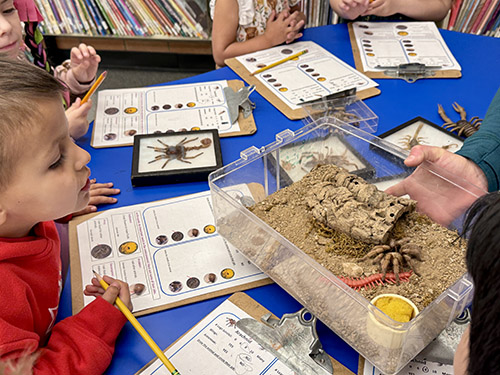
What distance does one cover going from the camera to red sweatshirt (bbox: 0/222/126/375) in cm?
78

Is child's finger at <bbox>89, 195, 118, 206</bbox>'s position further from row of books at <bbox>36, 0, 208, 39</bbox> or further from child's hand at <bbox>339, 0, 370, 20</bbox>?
row of books at <bbox>36, 0, 208, 39</bbox>

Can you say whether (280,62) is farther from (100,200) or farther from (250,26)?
(100,200)

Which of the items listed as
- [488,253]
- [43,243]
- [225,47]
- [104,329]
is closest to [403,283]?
[488,253]

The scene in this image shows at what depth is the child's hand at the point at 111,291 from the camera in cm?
90

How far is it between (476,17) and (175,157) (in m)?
2.10

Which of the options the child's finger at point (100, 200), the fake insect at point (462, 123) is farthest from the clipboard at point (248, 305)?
the fake insect at point (462, 123)

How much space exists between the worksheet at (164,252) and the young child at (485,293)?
565 millimetres

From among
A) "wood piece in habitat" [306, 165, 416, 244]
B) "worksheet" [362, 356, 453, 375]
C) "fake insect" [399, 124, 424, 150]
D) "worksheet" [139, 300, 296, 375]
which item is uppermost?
"wood piece in habitat" [306, 165, 416, 244]

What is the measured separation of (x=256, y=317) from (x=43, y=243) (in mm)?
440

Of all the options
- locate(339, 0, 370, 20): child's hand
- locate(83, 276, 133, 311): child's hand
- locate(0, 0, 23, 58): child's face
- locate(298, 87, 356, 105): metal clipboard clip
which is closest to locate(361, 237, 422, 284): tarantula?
locate(83, 276, 133, 311): child's hand

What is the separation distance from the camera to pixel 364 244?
940 mm

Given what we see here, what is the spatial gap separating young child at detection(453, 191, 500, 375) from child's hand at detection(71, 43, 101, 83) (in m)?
1.42

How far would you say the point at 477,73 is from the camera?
1.65 meters

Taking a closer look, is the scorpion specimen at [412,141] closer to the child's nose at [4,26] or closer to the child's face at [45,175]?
the child's face at [45,175]
